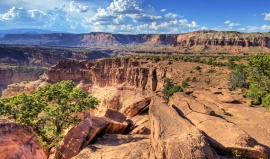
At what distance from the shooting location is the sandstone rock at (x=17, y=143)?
15102mm

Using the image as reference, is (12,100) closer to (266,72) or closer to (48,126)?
(48,126)

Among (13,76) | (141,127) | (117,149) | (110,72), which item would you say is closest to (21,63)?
(13,76)

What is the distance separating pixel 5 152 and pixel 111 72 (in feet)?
249

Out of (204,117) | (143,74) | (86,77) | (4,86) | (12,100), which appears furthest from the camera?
(4,86)

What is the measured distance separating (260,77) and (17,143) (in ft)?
99.9

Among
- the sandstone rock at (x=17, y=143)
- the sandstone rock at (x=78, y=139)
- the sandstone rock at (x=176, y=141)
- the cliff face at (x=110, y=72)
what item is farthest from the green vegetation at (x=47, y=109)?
the cliff face at (x=110, y=72)

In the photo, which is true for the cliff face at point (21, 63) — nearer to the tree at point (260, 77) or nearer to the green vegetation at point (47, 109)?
the green vegetation at point (47, 109)

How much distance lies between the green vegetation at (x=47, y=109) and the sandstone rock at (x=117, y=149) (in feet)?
17.1

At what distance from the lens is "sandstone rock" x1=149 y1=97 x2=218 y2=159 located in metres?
13.0

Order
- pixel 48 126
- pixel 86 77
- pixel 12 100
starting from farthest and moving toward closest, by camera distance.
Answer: pixel 86 77 < pixel 48 126 < pixel 12 100

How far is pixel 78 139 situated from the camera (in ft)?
65.6

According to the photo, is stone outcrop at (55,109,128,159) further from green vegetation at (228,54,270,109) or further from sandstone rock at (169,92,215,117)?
green vegetation at (228,54,270,109)

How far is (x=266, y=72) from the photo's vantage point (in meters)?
33.1

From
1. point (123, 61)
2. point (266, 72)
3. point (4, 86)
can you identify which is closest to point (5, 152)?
point (266, 72)
